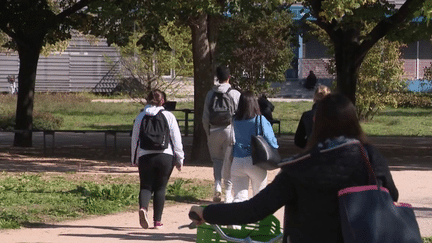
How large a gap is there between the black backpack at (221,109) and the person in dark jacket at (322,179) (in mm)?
7194

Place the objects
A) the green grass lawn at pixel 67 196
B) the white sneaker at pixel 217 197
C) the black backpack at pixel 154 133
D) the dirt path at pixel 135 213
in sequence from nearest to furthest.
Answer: the dirt path at pixel 135 213 < the black backpack at pixel 154 133 < the green grass lawn at pixel 67 196 < the white sneaker at pixel 217 197

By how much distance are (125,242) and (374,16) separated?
893cm

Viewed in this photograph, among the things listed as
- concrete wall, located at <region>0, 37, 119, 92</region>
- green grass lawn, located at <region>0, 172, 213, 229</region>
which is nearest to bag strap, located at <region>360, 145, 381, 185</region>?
green grass lawn, located at <region>0, 172, 213, 229</region>

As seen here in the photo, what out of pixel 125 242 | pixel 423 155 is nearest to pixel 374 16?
pixel 423 155

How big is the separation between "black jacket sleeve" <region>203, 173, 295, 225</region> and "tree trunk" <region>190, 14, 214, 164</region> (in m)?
12.9

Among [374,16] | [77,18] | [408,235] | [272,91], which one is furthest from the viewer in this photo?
[272,91]

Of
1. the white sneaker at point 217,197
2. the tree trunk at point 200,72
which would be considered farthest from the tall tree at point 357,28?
the white sneaker at point 217,197

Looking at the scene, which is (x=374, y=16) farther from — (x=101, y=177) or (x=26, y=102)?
(x=26, y=102)

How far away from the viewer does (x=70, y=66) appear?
4959 cm

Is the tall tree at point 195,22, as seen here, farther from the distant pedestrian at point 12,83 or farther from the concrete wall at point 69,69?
the concrete wall at point 69,69

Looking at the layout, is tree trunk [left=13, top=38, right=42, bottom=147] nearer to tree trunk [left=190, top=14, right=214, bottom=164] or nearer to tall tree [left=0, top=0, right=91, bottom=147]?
tall tree [left=0, top=0, right=91, bottom=147]

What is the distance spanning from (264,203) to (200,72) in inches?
517

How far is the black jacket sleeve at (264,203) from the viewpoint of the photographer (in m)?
3.65

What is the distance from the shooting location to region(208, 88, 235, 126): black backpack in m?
10.9
